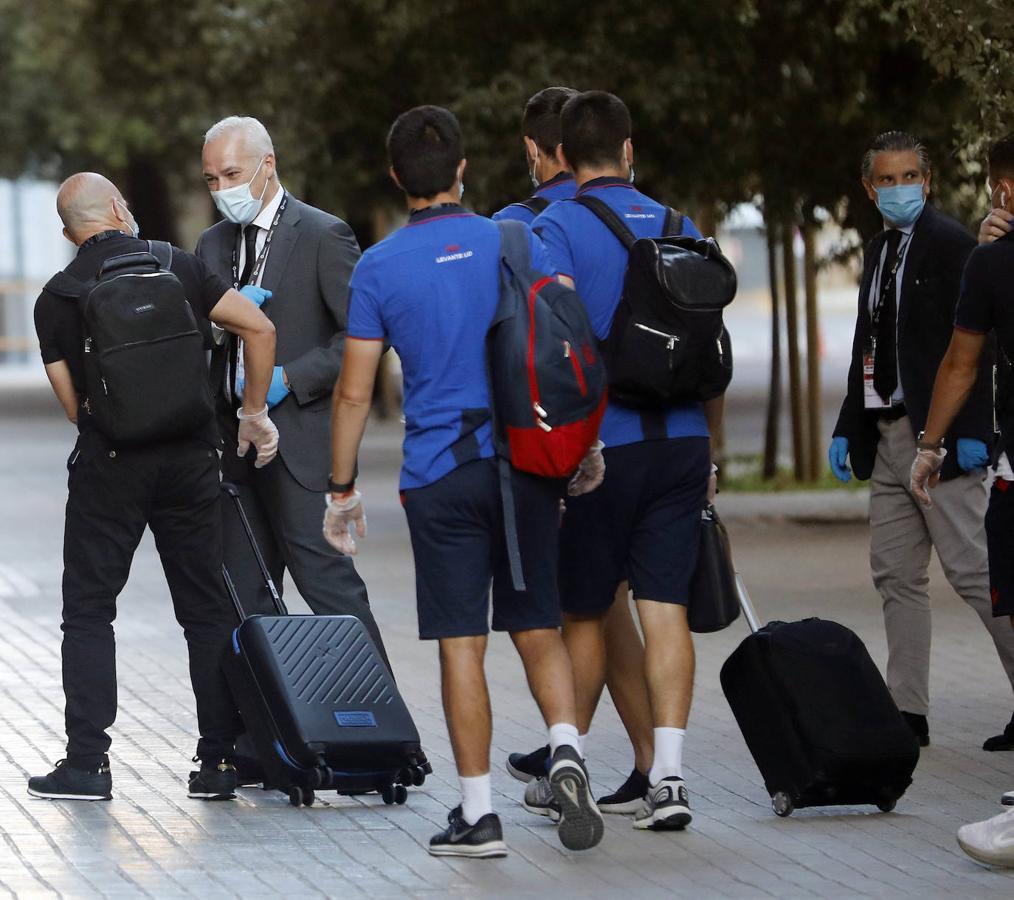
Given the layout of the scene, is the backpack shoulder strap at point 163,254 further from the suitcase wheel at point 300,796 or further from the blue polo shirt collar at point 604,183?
the suitcase wheel at point 300,796

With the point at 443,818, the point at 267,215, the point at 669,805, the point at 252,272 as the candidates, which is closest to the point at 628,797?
the point at 669,805

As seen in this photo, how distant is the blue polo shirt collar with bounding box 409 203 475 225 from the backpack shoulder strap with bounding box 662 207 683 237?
2.24 feet

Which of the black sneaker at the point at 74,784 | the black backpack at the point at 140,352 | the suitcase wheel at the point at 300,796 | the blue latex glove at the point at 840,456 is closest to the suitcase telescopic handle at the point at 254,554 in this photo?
the black backpack at the point at 140,352

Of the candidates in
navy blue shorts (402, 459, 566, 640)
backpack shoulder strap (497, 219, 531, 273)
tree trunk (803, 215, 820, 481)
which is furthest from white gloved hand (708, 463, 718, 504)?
tree trunk (803, 215, 820, 481)

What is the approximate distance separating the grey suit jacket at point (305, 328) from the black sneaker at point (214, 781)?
0.94 meters

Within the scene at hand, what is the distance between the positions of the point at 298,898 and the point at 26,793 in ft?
5.62

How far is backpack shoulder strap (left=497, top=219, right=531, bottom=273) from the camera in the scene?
5941 millimetres

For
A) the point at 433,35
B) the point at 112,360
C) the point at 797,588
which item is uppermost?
the point at 433,35

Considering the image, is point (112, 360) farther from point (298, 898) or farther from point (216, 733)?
Answer: point (298, 898)

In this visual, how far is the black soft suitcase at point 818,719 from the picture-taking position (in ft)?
21.1

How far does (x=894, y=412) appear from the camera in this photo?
7703 mm

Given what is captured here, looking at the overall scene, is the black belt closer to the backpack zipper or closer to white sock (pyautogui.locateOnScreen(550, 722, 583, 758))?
the backpack zipper

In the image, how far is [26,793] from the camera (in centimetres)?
700

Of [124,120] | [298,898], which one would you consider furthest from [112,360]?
[124,120]
